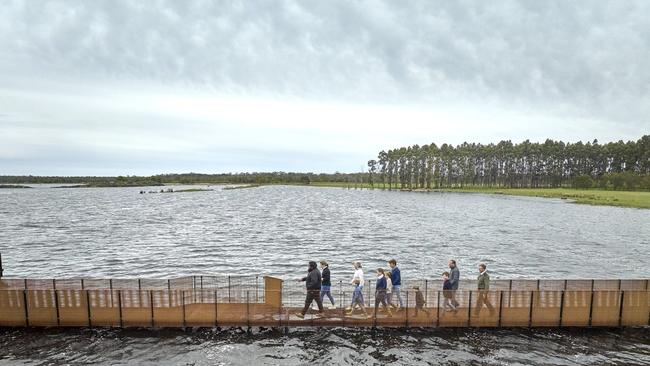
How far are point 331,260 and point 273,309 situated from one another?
2316 centimetres

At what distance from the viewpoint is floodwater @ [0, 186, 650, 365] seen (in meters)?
19.9

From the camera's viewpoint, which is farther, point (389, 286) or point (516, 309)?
point (389, 286)

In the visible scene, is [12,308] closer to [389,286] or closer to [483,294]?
[389,286]

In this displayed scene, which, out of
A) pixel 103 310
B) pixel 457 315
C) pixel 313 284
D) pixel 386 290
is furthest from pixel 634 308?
pixel 103 310

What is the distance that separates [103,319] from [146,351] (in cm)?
337

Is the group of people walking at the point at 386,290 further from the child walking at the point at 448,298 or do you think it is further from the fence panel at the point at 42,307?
the fence panel at the point at 42,307

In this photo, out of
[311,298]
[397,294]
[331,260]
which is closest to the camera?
[311,298]

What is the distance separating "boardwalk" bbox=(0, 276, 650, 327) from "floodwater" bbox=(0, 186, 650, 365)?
644 millimetres

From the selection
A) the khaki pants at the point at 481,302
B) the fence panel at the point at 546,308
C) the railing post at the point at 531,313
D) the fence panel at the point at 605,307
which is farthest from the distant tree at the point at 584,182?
the khaki pants at the point at 481,302

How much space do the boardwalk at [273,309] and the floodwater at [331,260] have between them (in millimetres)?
644

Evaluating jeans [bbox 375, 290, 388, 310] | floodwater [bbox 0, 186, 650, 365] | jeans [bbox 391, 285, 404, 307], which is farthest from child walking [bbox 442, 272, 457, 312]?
jeans [bbox 375, 290, 388, 310]

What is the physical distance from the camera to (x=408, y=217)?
92.7 metres

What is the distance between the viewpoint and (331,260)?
45.3 meters

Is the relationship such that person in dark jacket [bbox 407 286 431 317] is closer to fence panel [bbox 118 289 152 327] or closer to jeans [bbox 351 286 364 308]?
jeans [bbox 351 286 364 308]
